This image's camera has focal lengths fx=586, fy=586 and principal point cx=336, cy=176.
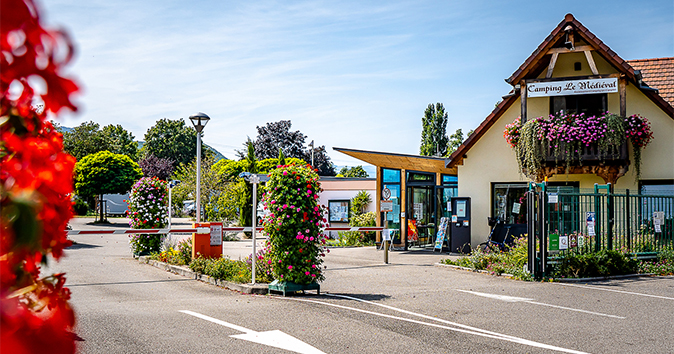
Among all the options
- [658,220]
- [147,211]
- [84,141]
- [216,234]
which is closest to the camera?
[216,234]

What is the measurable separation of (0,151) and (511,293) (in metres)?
10.7

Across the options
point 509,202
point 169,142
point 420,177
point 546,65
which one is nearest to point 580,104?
point 546,65

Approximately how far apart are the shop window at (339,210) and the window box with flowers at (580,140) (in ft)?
47.6

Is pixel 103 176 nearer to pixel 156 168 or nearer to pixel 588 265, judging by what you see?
pixel 156 168

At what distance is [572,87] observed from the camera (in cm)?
1777

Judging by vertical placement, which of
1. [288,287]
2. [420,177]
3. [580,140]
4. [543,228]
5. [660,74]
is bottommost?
[288,287]

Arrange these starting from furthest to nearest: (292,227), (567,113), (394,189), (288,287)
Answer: (394,189)
(567,113)
(292,227)
(288,287)

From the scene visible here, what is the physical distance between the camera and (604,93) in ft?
59.1

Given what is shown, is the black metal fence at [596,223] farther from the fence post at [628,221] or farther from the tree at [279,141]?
the tree at [279,141]

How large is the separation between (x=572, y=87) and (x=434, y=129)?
36320 millimetres

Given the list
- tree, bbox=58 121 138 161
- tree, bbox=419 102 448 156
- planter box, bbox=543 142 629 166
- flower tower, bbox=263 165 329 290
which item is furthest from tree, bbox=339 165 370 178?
flower tower, bbox=263 165 329 290

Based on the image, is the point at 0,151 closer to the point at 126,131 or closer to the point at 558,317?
the point at 558,317

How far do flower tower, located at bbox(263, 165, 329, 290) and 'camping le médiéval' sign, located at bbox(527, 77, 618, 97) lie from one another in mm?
10319

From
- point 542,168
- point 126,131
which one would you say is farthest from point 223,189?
point 126,131
